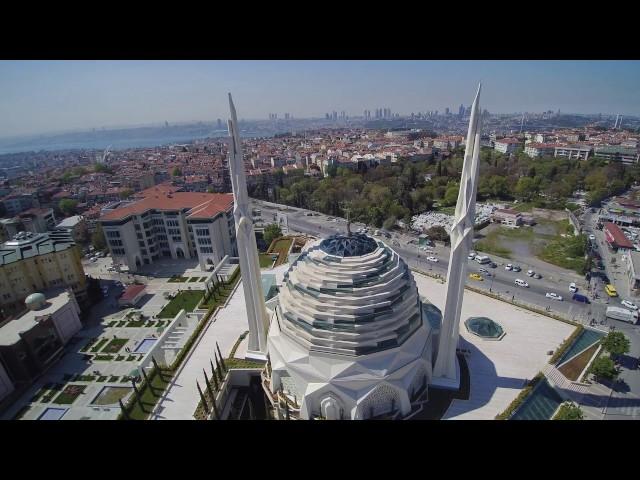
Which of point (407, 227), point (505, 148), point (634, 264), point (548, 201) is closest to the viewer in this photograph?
point (634, 264)

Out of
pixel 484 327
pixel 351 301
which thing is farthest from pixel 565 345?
pixel 351 301

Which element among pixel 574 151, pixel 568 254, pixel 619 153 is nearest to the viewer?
pixel 568 254

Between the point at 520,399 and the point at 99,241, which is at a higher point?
the point at 99,241

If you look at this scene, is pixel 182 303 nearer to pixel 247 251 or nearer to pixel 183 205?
pixel 183 205

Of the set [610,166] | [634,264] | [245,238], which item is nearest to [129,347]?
[245,238]

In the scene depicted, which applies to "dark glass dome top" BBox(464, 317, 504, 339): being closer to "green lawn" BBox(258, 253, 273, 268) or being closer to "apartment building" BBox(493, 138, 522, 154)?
"green lawn" BBox(258, 253, 273, 268)

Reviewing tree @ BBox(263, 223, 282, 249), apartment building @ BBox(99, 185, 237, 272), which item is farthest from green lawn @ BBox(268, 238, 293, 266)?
apartment building @ BBox(99, 185, 237, 272)
